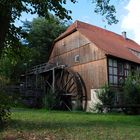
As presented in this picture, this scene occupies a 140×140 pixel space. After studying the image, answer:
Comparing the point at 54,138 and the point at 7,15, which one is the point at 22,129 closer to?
the point at 54,138

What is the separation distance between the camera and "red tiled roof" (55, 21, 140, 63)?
118ft

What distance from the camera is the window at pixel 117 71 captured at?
34.6 meters

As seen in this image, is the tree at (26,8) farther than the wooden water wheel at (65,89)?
No

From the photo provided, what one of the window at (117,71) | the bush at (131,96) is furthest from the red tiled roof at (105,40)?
the bush at (131,96)

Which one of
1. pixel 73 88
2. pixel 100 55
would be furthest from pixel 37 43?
pixel 100 55

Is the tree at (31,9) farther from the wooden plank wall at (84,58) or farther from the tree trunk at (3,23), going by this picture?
the wooden plank wall at (84,58)

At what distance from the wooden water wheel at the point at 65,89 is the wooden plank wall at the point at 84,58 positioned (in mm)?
897

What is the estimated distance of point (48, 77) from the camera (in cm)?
4262

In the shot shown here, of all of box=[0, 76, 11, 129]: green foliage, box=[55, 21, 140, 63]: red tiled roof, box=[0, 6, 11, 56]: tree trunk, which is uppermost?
box=[55, 21, 140, 63]: red tiled roof

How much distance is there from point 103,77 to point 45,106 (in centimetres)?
676

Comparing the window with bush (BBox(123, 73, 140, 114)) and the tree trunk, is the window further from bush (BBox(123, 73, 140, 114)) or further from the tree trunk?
the tree trunk

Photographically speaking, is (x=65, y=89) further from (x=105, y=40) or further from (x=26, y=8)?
(x=26, y=8)

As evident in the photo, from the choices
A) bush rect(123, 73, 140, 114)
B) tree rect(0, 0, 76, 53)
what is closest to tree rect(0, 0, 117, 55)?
tree rect(0, 0, 76, 53)

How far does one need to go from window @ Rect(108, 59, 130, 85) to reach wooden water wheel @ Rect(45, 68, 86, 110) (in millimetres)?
3870
